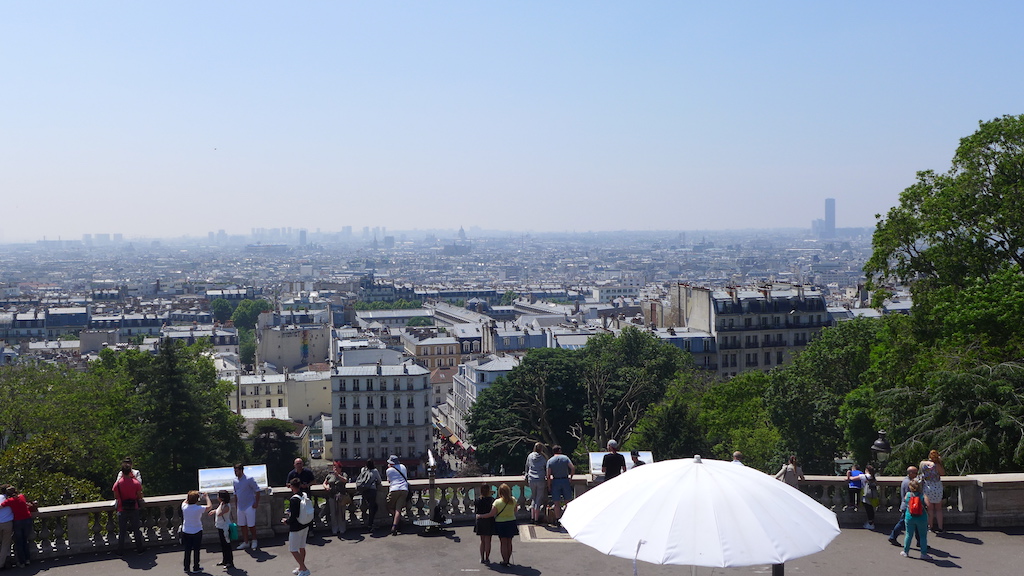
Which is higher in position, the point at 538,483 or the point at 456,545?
the point at 538,483

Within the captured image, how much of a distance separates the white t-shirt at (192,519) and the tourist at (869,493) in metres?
9.32

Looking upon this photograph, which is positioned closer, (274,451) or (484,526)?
(484,526)

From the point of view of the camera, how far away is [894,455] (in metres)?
20.5

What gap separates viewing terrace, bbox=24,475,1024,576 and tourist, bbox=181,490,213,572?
27 cm

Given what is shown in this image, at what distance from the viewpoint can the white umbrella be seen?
866 centimetres

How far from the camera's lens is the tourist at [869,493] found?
14703 millimetres

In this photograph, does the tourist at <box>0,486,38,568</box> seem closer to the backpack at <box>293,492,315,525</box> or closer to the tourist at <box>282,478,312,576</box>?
the tourist at <box>282,478,312,576</box>

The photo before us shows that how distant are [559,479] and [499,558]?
1.85 m

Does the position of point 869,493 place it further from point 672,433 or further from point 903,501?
point 672,433

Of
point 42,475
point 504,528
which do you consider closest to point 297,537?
point 504,528

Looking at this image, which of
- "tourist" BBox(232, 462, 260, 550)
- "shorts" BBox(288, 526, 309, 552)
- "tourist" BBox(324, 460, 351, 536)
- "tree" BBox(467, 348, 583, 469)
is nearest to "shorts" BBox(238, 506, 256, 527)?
"tourist" BBox(232, 462, 260, 550)

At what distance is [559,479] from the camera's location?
15.0m

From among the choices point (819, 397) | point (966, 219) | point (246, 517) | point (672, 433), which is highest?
point (966, 219)

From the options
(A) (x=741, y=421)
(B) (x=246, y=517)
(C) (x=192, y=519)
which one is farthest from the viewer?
(A) (x=741, y=421)
